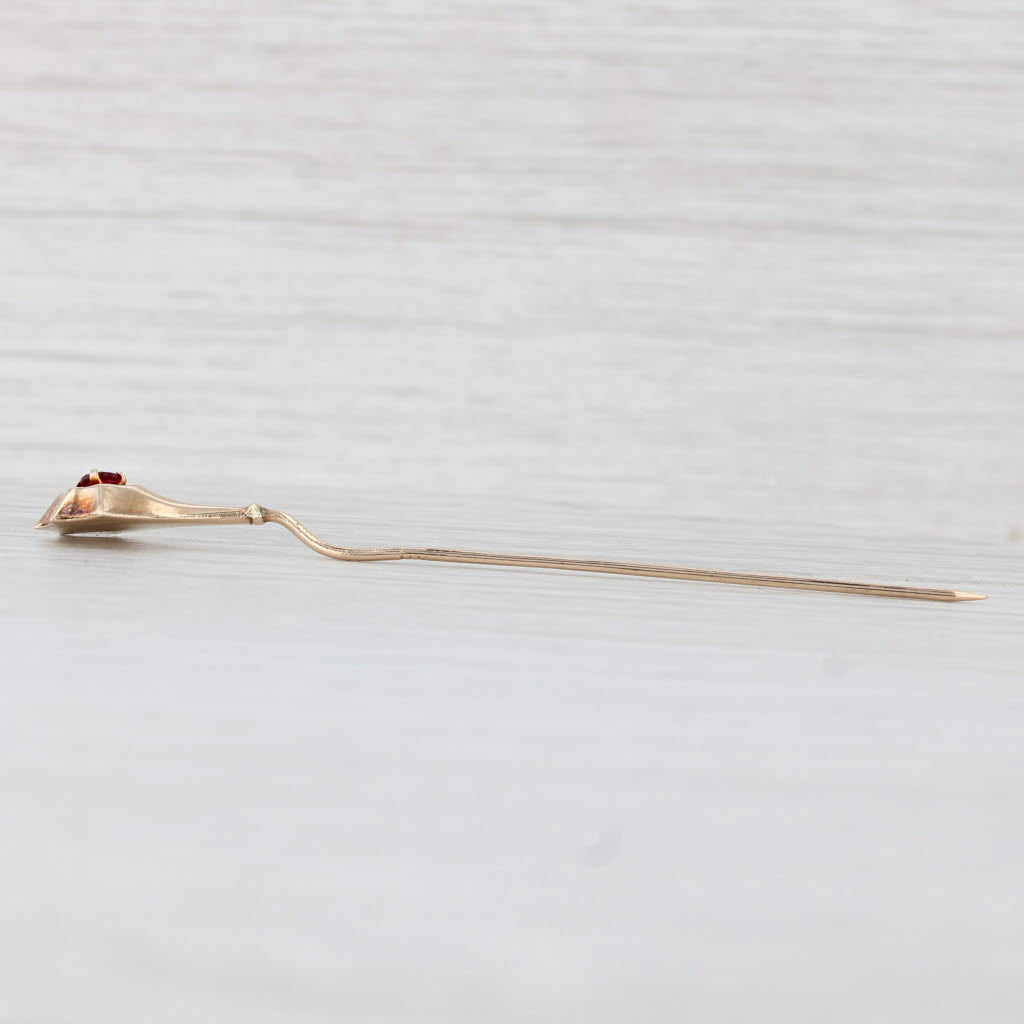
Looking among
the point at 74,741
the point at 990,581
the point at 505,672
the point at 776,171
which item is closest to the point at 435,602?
the point at 505,672

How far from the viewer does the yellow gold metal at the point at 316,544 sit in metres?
0.66

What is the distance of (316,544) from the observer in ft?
2.45

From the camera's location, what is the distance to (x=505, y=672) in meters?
0.49

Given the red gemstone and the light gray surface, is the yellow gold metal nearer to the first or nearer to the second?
the red gemstone

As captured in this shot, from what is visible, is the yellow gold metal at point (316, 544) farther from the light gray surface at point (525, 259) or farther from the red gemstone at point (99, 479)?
the light gray surface at point (525, 259)

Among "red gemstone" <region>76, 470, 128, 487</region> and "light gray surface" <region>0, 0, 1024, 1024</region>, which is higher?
"light gray surface" <region>0, 0, 1024, 1024</region>

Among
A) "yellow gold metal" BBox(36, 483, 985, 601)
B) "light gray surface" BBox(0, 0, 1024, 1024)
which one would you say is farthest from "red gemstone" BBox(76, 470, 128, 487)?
"light gray surface" BBox(0, 0, 1024, 1024)

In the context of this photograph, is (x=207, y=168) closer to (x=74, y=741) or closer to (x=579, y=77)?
(x=579, y=77)

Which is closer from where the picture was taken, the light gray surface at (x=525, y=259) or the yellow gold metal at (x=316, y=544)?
the yellow gold metal at (x=316, y=544)

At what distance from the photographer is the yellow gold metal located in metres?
0.66

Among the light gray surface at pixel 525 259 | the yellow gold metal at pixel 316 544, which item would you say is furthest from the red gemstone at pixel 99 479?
the light gray surface at pixel 525 259

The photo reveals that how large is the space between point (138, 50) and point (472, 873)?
1310 mm

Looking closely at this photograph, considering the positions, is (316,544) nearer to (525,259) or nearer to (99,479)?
(99,479)

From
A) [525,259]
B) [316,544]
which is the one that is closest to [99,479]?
[316,544]
